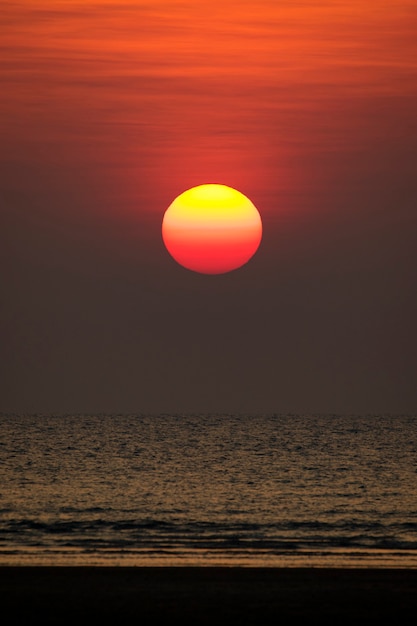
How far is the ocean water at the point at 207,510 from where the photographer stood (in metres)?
24.6

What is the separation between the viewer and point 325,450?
10919 centimetres

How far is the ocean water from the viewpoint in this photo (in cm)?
2464
